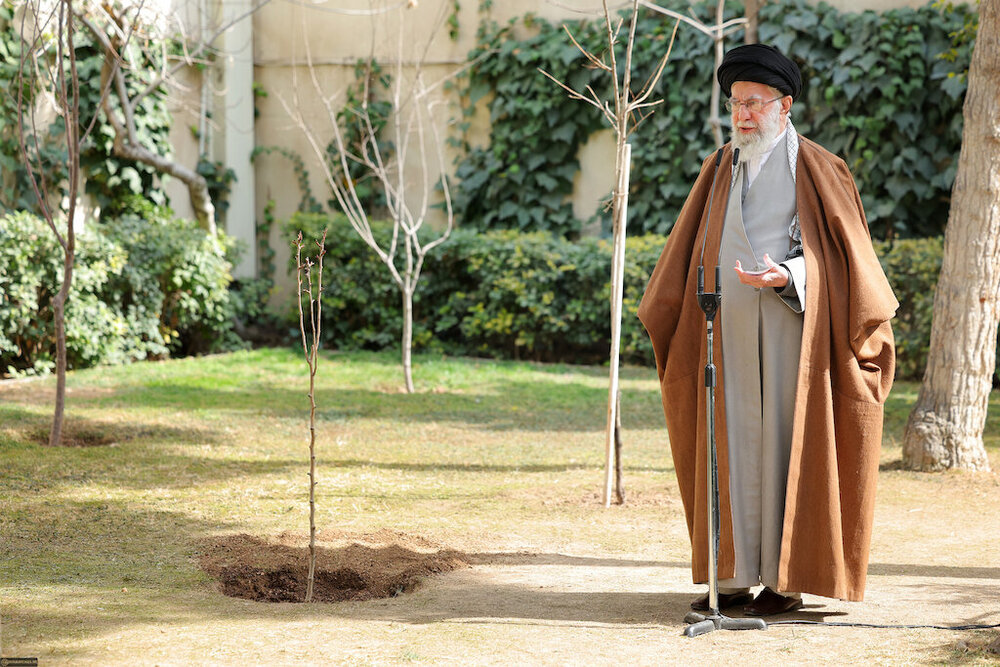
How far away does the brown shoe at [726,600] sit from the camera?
3.83 metres

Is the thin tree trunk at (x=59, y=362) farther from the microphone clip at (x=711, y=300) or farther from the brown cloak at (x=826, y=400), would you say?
the microphone clip at (x=711, y=300)

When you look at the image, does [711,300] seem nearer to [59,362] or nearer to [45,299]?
[59,362]

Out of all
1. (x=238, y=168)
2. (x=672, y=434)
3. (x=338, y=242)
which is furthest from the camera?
(x=238, y=168)

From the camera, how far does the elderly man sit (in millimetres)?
3613

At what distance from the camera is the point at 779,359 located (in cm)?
371

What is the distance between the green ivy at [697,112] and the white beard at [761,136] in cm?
724

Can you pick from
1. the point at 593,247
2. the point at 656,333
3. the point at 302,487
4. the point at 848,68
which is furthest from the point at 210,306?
the point at 656,333

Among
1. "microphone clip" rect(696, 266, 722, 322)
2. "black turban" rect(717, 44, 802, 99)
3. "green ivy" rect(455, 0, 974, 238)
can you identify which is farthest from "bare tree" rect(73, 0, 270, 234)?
"microphone clip" rect(696, 266, 722, 322)

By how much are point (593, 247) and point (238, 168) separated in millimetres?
4469

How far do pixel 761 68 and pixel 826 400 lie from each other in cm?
111

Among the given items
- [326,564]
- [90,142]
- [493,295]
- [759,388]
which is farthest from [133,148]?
[759,388]

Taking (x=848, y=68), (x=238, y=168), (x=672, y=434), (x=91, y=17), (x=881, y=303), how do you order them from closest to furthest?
(x=881, y=303)
(x=672, y=434)
(x=91, y=17)
(x=848, y=68)
(x=238, y=168)

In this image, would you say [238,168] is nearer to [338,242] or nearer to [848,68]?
[338,242]

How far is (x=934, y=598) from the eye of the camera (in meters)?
4.01
